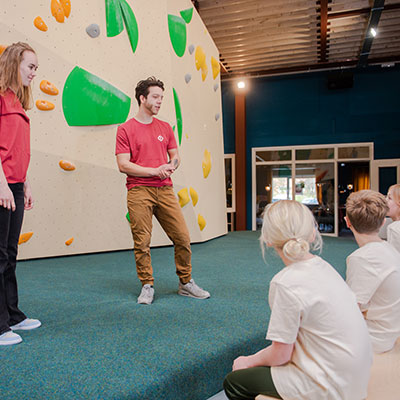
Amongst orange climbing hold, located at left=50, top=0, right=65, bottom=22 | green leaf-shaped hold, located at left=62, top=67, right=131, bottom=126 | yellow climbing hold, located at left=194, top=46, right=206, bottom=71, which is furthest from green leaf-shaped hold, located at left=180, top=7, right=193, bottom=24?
orange climbing hold, located at left=50, top=0, right=65, bottom=22

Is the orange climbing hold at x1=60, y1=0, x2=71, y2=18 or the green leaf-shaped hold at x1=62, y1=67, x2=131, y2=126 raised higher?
the orange climbing hold at x1=60, y1=0, x2=71, y2=18

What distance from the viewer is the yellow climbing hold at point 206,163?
589 centimetres

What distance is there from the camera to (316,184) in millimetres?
9266

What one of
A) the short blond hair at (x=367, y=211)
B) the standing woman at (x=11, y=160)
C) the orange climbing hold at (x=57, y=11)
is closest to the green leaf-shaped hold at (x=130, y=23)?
the orange climbing hold at (x=57, y=11)

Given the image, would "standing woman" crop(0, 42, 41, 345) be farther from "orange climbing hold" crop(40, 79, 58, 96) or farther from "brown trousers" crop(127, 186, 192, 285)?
"orange climbing hold" crop(40, 79, 58, 96)

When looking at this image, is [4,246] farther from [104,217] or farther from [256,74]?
[256,74]

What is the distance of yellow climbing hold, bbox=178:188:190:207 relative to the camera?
16.9ft

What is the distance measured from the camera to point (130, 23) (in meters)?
4.68

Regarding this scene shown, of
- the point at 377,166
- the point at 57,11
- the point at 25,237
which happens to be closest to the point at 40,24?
the point at 57,11

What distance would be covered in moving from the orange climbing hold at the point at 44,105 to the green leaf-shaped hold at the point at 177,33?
1.96m

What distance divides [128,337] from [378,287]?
118 cm

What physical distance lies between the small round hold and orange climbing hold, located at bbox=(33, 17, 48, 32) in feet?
1.64

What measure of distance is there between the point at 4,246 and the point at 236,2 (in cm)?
586

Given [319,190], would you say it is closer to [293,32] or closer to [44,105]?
[293,32]
